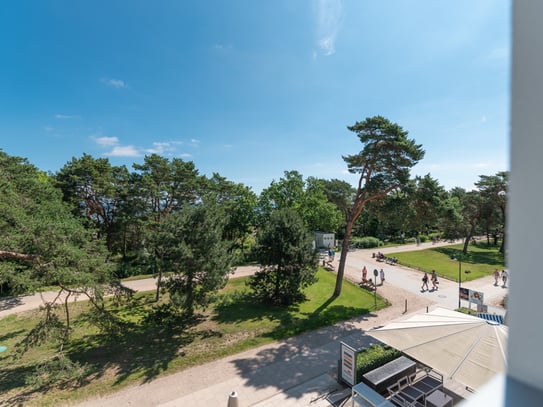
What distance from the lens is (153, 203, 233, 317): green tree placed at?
10703 millimetres

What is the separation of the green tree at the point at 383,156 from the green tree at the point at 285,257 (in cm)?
450

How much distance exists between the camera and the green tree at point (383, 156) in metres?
12.6

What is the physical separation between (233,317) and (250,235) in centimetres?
1949

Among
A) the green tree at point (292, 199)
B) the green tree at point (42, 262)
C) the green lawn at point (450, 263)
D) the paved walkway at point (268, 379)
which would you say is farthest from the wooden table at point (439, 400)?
the green tree at point (292, 199)

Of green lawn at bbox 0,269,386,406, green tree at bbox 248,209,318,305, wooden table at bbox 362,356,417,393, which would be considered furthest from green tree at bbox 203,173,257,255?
wooden table at bbox 362,356,417,393

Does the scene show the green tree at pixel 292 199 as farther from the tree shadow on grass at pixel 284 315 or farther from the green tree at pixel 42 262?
the green tree at pixel 42 262

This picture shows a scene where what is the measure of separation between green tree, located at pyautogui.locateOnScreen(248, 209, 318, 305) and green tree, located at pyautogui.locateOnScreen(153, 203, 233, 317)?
3.39m

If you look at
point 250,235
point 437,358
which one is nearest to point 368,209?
point 437,358

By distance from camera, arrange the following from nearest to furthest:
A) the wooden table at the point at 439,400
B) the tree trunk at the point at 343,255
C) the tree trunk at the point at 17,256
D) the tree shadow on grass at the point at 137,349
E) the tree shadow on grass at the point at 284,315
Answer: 1. the wooden table at the point at 439,400
2. the tree trunk at the point at 17,256
3. the tree shadow on grass at the point at 137,349
4. the tree shadow on grass at the point at 284,315
5. the tree trunk at the point at 343,255

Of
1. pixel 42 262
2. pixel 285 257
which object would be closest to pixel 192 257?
pixel 42 262

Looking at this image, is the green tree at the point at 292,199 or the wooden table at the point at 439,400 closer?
the wooden table at the point at 439,400

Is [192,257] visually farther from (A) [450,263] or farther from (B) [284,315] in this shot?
(A) [450,263]

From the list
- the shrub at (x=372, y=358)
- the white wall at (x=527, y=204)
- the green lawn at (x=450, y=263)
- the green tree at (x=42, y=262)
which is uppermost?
the white wall at (x=527, y=204)

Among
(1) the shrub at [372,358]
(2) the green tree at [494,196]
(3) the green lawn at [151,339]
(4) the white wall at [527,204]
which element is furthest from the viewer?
(2) the green tree at [494,196]
